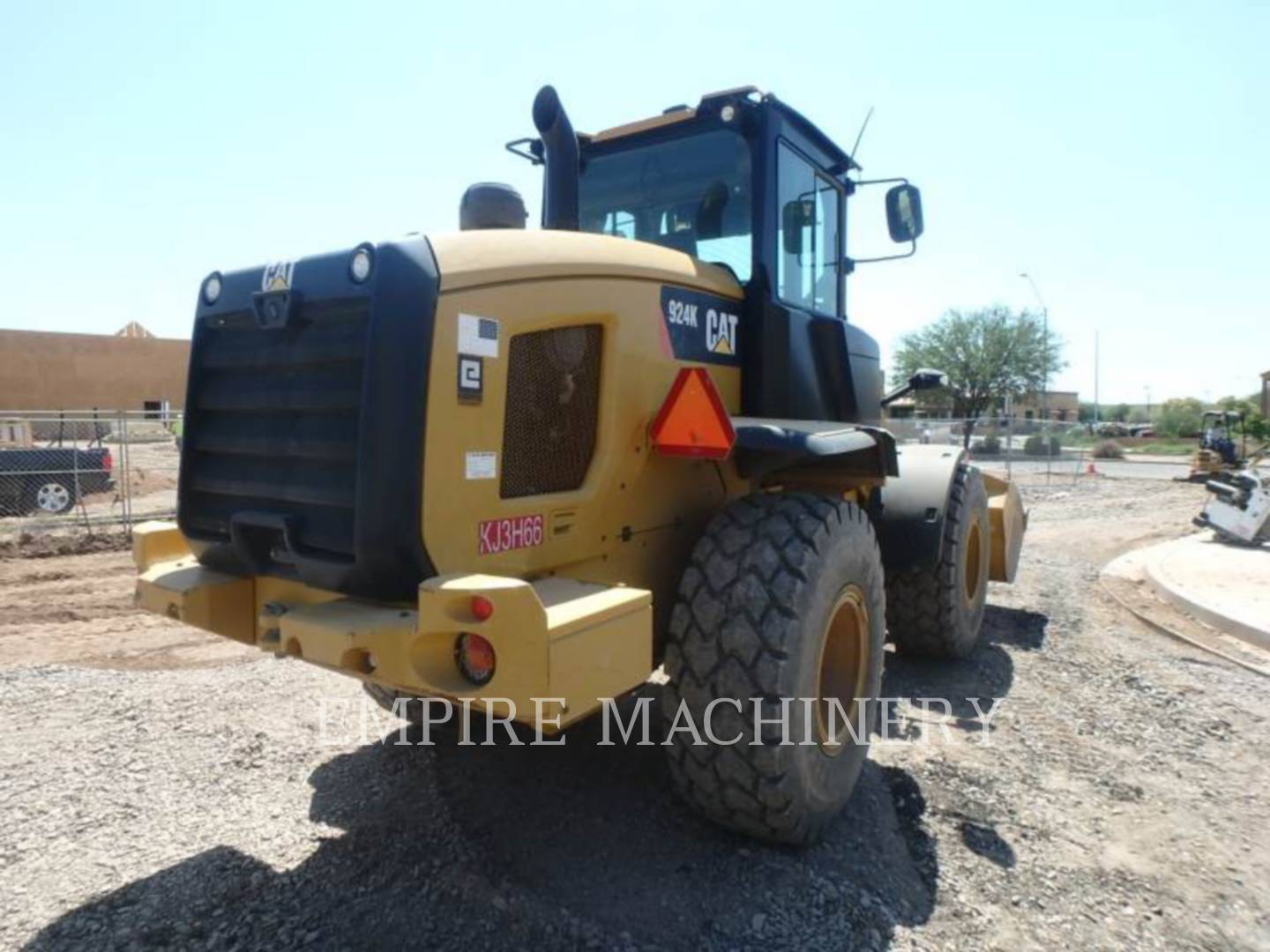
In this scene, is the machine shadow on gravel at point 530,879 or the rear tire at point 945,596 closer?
the machine shadow on gravel at point 530,879

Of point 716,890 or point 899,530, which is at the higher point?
point 899,530

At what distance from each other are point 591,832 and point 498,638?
51.9 inches

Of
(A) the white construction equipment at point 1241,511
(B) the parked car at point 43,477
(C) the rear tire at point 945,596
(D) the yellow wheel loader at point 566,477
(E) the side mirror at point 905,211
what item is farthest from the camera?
(B) the parked car at point 43,477

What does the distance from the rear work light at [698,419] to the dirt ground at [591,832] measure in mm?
1363

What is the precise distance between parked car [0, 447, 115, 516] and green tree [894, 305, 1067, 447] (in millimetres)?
39374

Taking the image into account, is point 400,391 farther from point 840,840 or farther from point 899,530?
point 899,530

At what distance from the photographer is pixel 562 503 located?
2.74m

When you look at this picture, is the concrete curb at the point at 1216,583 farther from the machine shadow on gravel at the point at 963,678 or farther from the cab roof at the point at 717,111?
the cab roof at the point at 717,111

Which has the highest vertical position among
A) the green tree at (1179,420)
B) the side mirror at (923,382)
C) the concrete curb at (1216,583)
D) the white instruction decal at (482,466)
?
the green tree at (1179,420)

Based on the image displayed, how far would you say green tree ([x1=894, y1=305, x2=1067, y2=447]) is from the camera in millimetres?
44031

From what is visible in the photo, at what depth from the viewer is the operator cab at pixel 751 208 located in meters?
3.65

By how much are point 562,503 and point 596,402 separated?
1.20 ft

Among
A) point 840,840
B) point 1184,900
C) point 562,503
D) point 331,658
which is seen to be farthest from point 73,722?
point 1184,900

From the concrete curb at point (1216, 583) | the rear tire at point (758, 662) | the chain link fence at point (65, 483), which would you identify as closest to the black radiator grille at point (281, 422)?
the rear tire at point (758, 662)
